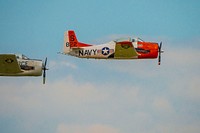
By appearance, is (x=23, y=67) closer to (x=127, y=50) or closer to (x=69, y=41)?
(x=69, y=41)

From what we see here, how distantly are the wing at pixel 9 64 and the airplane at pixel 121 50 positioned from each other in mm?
9944

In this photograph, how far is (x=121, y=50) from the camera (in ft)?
221

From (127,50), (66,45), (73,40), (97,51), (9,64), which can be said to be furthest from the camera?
(73,40)

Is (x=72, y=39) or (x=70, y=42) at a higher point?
(x=72, y=39)

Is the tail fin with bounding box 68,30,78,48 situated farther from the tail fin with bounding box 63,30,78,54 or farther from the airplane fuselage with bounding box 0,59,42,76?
the airplane fuselage with bounding box 0,59,42,76

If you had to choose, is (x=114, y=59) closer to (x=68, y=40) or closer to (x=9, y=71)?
(x=68, y=40)

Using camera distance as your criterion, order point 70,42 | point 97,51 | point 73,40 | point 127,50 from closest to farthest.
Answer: point 127,50, point 97,51, point 70,42, point 73,40

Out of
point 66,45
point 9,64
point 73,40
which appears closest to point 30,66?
point 9,64

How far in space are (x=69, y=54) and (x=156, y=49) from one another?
10.1 m

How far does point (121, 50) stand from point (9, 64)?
13.7 meters

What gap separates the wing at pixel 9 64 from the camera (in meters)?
58.6

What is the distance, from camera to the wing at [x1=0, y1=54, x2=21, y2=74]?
192 feet

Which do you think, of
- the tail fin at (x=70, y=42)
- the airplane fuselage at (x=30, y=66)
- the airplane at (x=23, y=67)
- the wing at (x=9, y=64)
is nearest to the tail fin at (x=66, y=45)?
the tail fin at (x=70, y=42)

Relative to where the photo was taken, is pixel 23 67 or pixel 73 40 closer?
pixel 23 67
